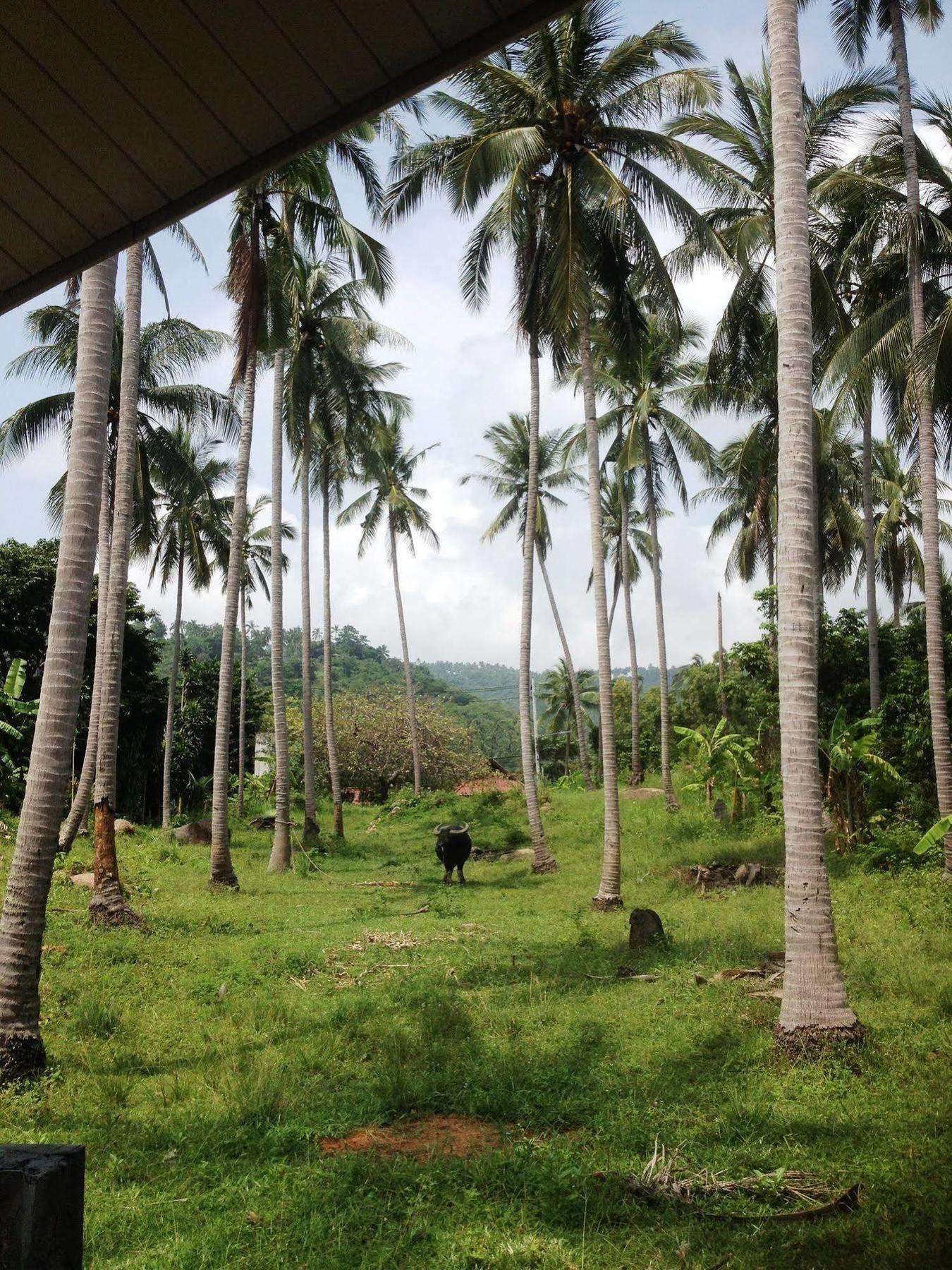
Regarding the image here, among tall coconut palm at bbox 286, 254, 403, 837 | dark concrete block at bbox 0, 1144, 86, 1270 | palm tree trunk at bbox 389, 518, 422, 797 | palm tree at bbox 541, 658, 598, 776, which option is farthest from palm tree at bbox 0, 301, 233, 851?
palm tree at bbox 541, 658, 598, 776

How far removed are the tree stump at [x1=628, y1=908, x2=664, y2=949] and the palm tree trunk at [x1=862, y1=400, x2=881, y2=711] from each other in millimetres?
8040

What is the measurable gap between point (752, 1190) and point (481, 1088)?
6.46 feet

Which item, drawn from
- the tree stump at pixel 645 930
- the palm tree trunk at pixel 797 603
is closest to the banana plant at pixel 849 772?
the tree stump at pixel 645 930

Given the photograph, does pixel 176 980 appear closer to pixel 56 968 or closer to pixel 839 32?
pixel 56 968

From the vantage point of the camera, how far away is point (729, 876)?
14.5 m

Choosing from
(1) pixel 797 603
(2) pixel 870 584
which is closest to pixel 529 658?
(2) pixel 870 584

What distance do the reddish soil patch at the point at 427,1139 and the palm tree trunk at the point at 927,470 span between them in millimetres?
8964

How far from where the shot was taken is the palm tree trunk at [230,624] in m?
16.3

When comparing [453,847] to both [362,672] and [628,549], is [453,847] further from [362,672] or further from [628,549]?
[362,672]

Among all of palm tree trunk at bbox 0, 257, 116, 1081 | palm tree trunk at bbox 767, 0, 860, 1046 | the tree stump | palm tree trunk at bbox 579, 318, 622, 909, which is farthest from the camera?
palm tree trunk at bbox 579, 318, 622, 909

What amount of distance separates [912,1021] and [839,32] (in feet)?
49.6

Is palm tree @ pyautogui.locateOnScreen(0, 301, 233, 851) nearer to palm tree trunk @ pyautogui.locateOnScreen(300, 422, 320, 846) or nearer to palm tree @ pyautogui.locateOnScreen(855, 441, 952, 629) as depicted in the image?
palm tree trunk @ pyautogui.locateOnScreen(300, 422, 320, 846)

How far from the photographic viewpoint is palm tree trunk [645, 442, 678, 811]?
23.7m

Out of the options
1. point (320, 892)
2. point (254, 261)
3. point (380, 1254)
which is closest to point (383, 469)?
point (254, 261)
